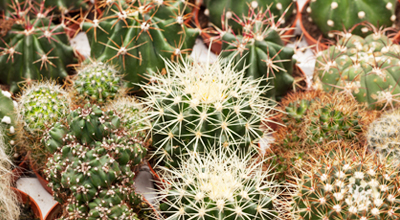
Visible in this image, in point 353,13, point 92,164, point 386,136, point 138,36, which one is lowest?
point 386,136

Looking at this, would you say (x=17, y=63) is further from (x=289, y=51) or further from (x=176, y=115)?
(x=289, y=51)

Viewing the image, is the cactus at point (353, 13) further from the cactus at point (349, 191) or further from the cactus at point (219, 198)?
the cactus at point (219, 198)

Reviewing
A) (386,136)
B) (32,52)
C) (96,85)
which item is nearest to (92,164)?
(96,85)

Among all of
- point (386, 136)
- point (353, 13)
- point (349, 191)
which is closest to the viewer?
point (349, 191)

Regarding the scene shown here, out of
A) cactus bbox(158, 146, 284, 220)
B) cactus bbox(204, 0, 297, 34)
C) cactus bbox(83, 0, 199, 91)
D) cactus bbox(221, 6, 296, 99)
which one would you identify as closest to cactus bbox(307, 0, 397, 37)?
cactus bbox(204, 0, 297, 34)

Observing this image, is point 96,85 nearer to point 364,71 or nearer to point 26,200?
point 26,200

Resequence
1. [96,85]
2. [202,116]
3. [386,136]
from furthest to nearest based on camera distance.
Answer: [96,85], [386,136], [202,116]
